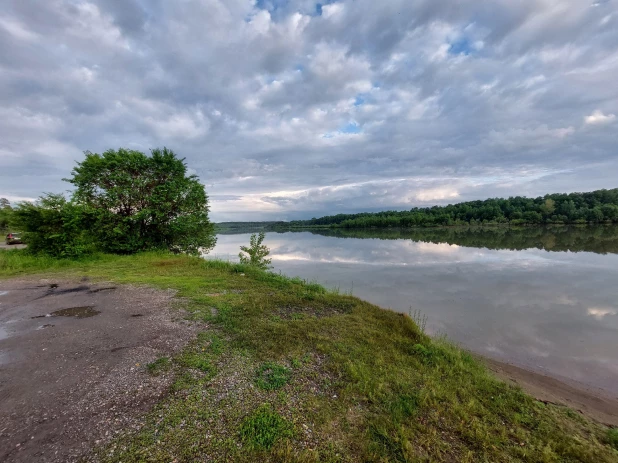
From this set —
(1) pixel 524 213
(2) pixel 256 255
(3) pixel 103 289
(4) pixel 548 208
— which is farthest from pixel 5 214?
(4) pixel 548 208

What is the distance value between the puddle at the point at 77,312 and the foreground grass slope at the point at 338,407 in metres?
2.97

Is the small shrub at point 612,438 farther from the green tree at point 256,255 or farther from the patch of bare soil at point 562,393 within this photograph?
the green tree at point 256,255

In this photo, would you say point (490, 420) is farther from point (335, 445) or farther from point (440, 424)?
point (335, 445)

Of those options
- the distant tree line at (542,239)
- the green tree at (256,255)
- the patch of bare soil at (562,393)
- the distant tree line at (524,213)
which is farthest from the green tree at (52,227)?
the distant tree line at (524,213)

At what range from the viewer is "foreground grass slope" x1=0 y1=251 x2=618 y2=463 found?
2.99 m

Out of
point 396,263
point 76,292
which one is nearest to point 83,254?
point 76,292

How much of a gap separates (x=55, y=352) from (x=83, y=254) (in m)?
12.7

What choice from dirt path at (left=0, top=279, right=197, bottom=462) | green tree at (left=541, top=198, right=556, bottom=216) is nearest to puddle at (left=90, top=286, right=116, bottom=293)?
dirt path at (left=0, top=279, right=197, bottom=462)

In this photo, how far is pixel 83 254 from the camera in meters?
14.9

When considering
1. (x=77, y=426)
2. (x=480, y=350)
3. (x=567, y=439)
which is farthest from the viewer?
(x=480, y=350)

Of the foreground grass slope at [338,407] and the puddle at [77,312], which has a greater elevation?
the puddle at [77,312]

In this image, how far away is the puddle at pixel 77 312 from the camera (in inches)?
270

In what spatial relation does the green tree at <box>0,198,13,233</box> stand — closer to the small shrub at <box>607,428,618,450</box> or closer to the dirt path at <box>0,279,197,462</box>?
the dirt path at <box>0,279,197,462</box>

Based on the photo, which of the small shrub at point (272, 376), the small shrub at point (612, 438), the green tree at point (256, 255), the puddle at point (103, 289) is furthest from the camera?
the green tree at point (256, 255)
